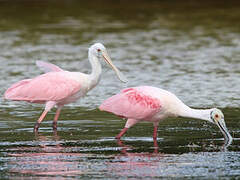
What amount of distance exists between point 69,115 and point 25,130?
1.55 metres

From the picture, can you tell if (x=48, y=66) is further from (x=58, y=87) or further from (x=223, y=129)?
(x=223, y=129)

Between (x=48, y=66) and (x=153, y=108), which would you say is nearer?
(x=153, y=108)

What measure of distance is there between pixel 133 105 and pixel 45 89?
5.64ft

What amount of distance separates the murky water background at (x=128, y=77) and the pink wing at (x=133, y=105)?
0.35 m

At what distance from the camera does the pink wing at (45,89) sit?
40.0 feet

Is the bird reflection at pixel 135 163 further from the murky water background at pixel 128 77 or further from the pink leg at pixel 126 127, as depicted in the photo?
the pink leg at pixel 126 127

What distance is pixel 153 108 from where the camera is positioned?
1096 cm

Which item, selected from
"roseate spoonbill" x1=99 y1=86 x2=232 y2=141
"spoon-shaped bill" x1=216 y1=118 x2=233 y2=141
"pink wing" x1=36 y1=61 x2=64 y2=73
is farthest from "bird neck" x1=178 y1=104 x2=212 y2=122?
"pink wing" x1=36 y1=61 x2=64 y2=73

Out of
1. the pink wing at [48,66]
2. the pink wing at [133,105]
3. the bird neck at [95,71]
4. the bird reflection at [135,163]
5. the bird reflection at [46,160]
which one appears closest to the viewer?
the bird reflection at [135,163]

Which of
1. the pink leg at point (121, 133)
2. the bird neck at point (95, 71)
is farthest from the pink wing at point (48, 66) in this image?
the pink leg at point (121, 133)

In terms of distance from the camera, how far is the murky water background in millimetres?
9336

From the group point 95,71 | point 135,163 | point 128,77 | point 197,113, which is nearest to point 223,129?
point 197,113

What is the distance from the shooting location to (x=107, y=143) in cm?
1071

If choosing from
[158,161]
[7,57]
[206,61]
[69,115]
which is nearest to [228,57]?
[206,61]
